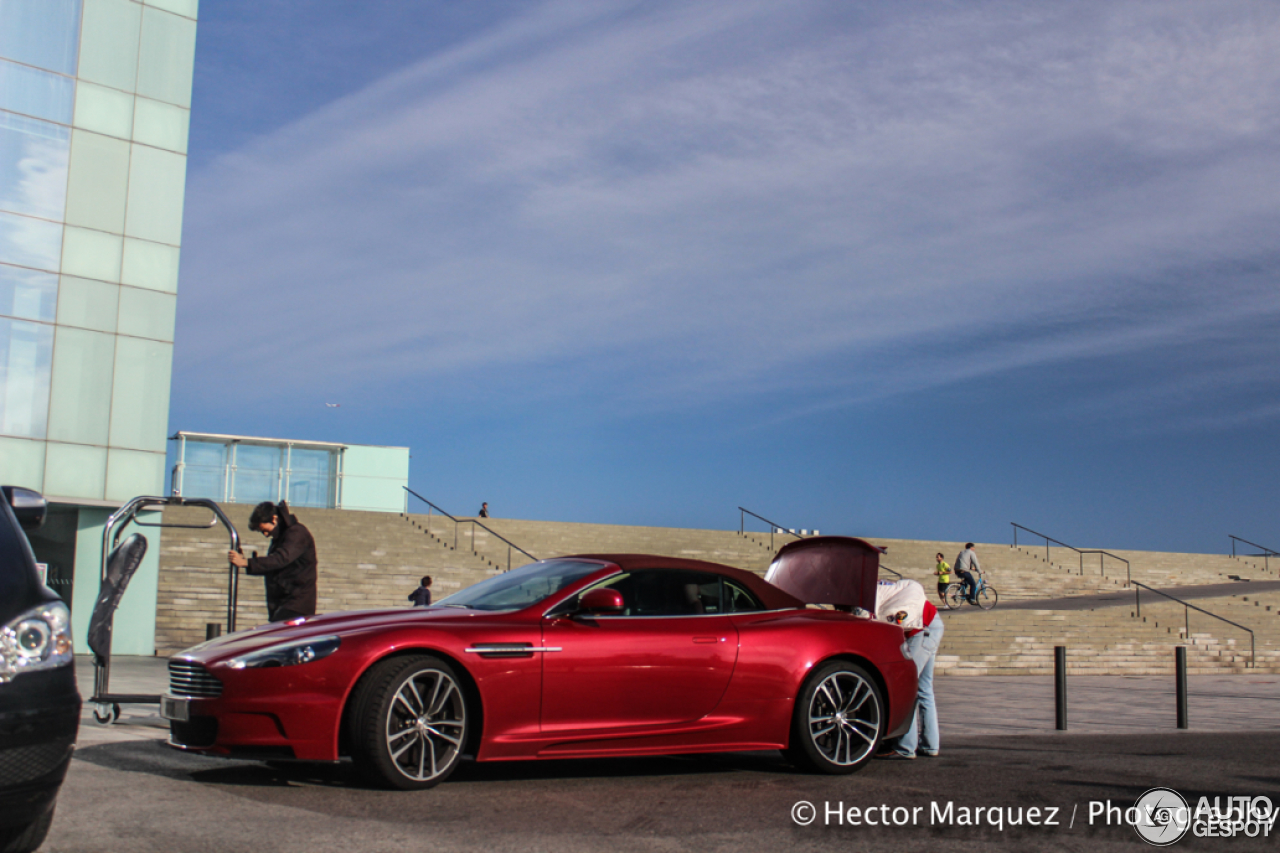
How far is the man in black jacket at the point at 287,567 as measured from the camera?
325 inches

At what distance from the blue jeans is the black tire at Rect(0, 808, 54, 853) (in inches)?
227

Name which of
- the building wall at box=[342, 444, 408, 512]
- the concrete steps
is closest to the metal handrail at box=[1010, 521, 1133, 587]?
the concrete steps

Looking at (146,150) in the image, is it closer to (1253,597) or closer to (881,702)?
(881,702)

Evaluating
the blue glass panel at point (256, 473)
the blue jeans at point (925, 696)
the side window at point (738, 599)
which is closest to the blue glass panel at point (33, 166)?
the blue glass panel at point (256, 473)

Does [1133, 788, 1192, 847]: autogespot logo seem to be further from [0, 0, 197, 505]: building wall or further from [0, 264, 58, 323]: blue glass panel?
[0, 264, 58, 323]: blue glass panel

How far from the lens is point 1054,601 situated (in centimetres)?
2997

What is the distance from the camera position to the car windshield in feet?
22.5

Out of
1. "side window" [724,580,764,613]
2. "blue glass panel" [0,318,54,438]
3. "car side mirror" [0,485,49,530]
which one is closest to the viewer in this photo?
"car side mirror" [0,485,49,530]

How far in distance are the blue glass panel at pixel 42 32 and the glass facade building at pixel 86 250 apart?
2 centimetres

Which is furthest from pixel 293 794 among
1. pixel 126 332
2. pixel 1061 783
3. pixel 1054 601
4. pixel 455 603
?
pixel 1054 601

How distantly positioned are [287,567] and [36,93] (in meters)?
15.0

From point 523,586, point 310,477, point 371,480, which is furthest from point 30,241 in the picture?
point 371,480

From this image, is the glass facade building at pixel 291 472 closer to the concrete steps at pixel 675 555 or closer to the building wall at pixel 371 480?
the building wall at pixel 371 480

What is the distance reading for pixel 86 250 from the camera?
19641 millimetres
